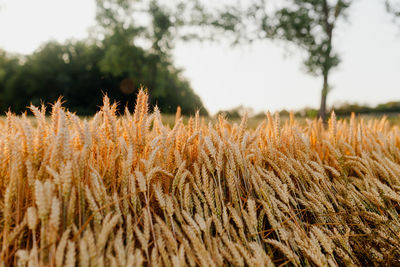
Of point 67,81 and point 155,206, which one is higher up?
point 67,81

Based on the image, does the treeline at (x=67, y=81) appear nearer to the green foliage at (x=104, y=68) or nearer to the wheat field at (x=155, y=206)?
the green foliage at (x=104, y=68)

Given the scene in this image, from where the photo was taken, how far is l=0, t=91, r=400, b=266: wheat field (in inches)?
32.0

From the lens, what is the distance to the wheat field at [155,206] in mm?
812

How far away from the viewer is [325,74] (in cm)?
1237

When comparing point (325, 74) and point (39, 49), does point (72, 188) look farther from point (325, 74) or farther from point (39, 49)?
point (39, 49)

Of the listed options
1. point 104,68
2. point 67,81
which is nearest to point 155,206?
point 104,68

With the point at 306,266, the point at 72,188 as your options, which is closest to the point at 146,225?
the point at 72,188

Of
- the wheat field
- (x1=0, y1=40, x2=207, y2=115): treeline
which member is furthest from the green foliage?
the wheat field

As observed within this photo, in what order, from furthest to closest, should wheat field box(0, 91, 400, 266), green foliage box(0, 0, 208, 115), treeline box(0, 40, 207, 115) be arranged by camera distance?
treeline box(0, 40, 207, 115) < green foliage box(0, 0, 208, 115) < wheat field box(0, 91, 400, 266)

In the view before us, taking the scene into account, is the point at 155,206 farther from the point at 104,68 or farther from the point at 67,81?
the point at 67,81

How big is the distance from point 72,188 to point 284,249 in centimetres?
83

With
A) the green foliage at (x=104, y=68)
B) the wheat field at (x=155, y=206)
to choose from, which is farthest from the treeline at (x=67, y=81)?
the wheat field at (x=155, y=206)

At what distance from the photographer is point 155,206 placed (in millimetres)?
1136

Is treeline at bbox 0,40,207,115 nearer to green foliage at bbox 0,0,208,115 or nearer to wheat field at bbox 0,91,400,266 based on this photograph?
green foliage at bbox 0,0,208,115
